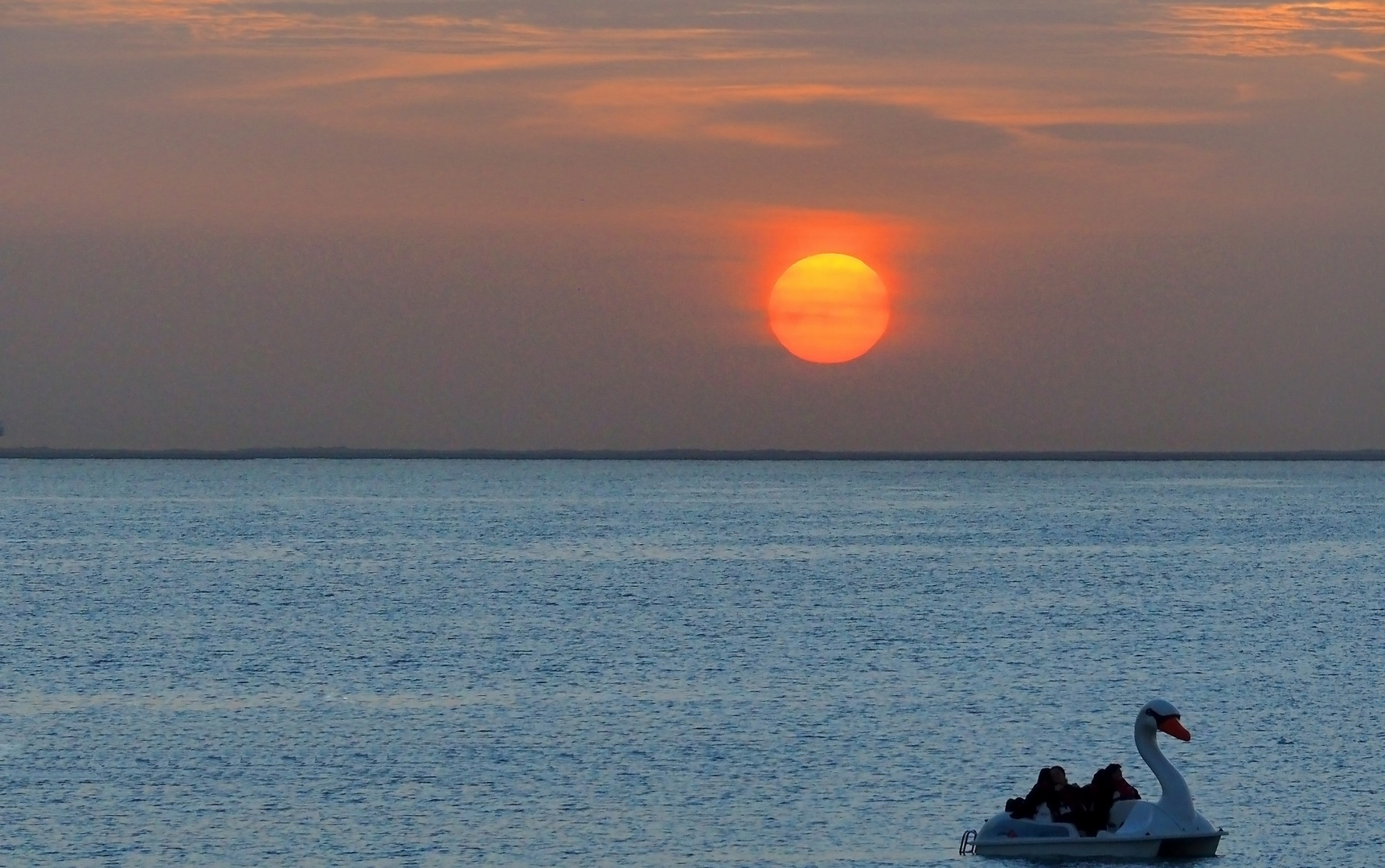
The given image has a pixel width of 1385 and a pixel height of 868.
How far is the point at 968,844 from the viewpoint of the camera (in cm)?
3459

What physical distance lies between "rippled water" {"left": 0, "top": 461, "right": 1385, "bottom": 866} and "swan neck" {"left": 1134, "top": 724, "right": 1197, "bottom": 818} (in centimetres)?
119

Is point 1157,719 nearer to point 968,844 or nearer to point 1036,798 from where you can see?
point 1036,798

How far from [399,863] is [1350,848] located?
1668 centimetres

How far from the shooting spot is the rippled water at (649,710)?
3572cm

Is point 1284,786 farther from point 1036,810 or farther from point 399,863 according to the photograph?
point 399,863

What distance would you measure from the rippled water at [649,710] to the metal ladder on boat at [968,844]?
0.29m

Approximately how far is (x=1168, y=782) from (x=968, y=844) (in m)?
3.71

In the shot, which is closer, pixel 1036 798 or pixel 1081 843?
pixel 1081 843

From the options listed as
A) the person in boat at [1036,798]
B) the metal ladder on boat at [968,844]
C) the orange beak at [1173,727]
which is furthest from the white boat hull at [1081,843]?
the orange beak at [1173,727]

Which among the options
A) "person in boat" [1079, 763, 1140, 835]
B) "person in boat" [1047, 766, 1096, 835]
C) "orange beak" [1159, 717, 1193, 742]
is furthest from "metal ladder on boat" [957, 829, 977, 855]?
"orange beak" [1159, 717, 1193, 742]

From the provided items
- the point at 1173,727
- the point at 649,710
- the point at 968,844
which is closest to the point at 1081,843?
the point at 968,844

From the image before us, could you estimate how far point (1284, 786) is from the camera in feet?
133

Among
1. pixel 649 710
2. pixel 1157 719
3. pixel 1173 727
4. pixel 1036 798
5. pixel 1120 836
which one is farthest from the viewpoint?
pixel 649 710

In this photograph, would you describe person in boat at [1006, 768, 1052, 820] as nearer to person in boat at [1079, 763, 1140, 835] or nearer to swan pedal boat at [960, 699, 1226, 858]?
swan pedal boat at [960, 699, 1226, 858]
